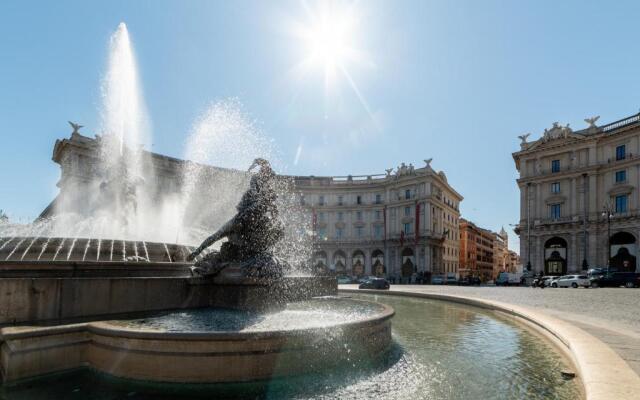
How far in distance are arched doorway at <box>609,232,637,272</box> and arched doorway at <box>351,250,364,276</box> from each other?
39.7 m

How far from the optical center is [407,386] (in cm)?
509

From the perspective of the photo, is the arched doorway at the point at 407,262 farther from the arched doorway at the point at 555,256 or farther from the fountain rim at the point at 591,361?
the fountain rim at the point at 591,361

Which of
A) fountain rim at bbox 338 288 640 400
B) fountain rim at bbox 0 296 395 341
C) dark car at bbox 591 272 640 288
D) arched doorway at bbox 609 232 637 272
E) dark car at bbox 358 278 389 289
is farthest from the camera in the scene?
arched doorway at bbox 609 232 637 272

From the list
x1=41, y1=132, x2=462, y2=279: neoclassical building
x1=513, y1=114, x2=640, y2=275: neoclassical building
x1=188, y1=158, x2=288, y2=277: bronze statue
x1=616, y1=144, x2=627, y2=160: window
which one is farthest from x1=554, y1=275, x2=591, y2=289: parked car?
x1=188, y1=158, x2=288, y2=277: bronze statue

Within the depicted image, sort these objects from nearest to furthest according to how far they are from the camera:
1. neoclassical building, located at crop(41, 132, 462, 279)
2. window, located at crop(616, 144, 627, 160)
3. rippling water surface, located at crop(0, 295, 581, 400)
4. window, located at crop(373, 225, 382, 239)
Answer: rippling water surface, located at crop(0, 295, 581, 400)
window, located at crop(616, 144, 627, 160)
neoclassical building, located at crop(41, 132, 462, 279)
window, located at crop(373, 225, 382, 239)

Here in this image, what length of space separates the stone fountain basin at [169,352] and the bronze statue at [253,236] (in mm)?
3067

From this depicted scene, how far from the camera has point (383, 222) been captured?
242 feet

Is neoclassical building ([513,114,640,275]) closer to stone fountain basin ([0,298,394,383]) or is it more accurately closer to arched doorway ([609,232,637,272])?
arched doorway ([609,232,637,272])

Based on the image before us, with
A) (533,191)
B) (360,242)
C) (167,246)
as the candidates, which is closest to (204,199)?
(360,242)

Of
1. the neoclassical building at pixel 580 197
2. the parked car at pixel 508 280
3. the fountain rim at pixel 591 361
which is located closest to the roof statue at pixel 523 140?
the neoclassical building at pixel 580 197

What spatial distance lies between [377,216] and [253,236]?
6715 cm

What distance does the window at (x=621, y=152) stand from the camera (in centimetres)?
4791

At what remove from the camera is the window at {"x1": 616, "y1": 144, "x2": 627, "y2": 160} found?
4791cm

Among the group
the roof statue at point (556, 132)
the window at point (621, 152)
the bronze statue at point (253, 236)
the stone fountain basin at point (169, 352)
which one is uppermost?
the roof statue at point (556, 132)
